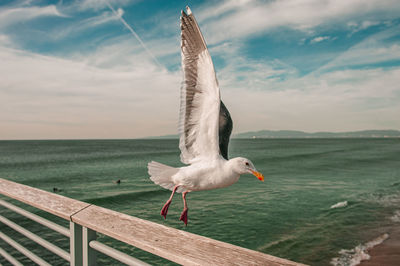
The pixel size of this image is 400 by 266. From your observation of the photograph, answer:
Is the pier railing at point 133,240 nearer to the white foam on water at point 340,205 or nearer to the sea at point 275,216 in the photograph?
the sea at point 275,216

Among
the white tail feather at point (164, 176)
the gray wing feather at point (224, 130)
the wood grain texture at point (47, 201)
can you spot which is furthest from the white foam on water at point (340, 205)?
the wood grain texture at point (47, 201)

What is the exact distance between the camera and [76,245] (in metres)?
1.72

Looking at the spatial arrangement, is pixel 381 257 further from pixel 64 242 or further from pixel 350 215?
pixel 64 242

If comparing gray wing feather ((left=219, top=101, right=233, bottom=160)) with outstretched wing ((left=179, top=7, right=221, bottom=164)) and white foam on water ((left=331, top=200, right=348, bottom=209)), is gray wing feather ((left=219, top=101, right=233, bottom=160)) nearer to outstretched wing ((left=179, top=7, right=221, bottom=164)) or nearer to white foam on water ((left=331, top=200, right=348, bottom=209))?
outstretched wing ((left=179, top=7, right=221, bottom=164))

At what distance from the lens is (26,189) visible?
2.29 metres

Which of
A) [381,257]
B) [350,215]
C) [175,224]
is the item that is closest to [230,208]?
[175,224]

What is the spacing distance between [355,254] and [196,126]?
26.6 ft

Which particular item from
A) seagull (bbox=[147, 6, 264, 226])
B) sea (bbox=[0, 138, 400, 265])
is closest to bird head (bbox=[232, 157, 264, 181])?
seagull (bbox=[147, 6, 264, 226])

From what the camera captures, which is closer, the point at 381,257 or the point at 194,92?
the point at 194,92

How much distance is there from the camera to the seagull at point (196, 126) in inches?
57.1

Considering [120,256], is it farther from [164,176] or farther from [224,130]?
[224,130]

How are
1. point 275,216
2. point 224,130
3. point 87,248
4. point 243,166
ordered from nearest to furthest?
1. point 243,166
2. point 87,248
3. point 224,130
4. point 275,216

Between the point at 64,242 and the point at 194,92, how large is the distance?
31.2 ft

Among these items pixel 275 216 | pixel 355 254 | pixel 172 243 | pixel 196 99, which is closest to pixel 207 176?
pixel 172 243
